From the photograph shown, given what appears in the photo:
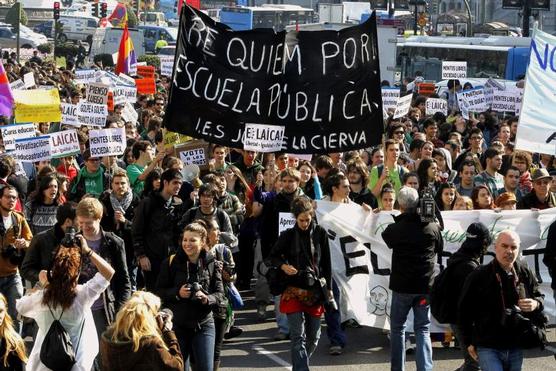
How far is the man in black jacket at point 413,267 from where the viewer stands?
8867mm

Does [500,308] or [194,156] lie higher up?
[500,308]

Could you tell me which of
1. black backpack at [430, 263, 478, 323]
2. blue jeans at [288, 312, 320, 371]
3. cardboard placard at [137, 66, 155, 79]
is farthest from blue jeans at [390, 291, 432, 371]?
cardboard placard at [137, 66, 155, 79]

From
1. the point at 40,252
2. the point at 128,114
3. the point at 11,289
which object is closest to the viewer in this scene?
the point at 40,252

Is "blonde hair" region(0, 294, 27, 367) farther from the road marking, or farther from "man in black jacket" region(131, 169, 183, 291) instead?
the road marking

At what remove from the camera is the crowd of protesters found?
706 cm

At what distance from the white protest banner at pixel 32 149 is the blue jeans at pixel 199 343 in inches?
204

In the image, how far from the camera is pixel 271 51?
10250 millimetres

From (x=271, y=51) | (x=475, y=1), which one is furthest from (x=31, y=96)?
(x=475, y=1)

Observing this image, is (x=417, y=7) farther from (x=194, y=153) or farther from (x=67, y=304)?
(x=67, y=304)

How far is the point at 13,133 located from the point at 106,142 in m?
1.23

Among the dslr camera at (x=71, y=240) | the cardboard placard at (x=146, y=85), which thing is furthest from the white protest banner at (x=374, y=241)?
the cardboard placard at (x=146, y=85)

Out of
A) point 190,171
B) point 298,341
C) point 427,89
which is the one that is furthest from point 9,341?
point 427,89

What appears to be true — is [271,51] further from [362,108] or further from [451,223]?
[451,223]

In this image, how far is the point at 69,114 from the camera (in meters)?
15.7
